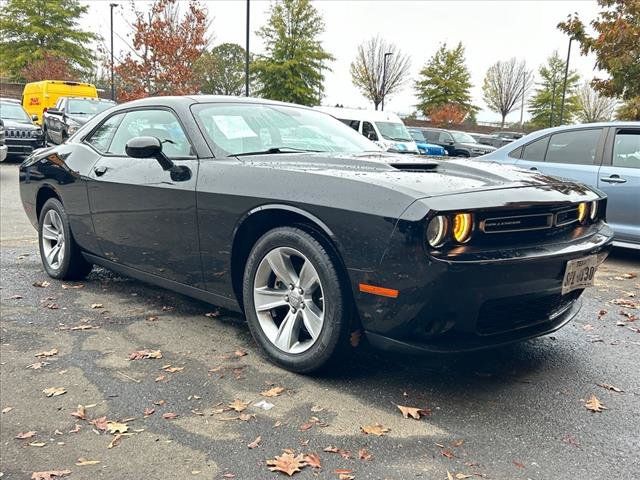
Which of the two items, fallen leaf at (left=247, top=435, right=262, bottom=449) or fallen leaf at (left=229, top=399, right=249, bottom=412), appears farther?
fallen leaf at (left=229, top=399, right=249, bottom=412)

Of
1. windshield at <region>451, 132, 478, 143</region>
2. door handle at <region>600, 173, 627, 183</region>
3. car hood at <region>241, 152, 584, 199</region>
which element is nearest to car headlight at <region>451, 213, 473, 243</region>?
car hood at <region>241, 152, 584, 199</region>

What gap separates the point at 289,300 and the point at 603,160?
447cm

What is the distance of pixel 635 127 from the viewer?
245 inches

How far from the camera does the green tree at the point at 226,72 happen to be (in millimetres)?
51656

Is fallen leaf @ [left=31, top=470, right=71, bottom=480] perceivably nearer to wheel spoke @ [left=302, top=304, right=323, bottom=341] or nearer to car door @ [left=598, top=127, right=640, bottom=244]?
wheel spoke @ [left=302, top=304, right=323, bottom=341]

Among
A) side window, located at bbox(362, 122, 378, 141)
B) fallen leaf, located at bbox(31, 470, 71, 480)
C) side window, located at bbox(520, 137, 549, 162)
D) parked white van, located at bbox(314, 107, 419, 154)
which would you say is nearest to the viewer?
fallen leaf, located at bbox(31, 470, 71, 480)

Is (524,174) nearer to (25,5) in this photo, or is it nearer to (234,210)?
(234,210)

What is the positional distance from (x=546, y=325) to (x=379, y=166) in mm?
1185

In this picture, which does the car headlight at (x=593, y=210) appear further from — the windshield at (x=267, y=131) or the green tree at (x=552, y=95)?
the green tree at (x=552, y=95)

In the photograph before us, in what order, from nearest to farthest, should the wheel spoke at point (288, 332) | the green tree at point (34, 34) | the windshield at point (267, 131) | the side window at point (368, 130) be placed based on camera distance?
the wheel spoke at point (288, 332)
the windshield at point (267, 131)
the side window at point (368, 130)
the green tree at point (34, 34)

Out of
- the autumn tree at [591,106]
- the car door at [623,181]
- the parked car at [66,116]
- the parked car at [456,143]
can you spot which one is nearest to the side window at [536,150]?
the car door at [623,181]

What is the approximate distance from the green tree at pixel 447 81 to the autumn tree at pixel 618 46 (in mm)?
32234

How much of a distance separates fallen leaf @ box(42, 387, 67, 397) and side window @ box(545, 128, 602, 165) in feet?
17.9

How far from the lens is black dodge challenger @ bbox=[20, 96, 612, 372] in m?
2.73
